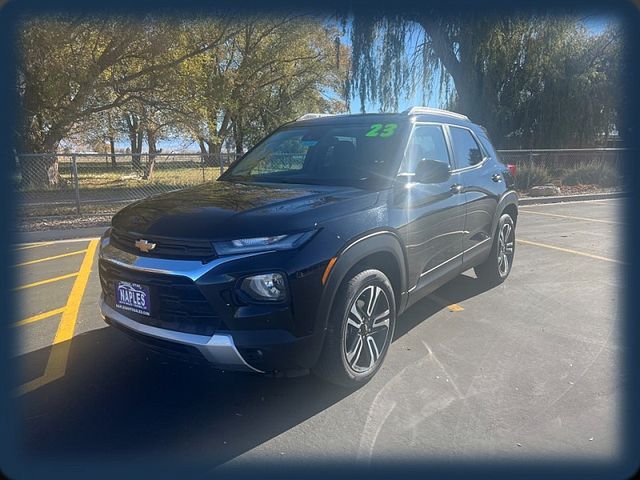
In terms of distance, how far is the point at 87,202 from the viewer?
1221 cm

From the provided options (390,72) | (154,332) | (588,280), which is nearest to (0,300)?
(154,332)

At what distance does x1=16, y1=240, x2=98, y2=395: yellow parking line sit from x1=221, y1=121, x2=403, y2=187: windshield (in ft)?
6.48

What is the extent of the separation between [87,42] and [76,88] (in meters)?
2.12

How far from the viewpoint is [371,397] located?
309 centimetres

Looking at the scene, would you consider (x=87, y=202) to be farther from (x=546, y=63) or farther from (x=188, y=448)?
(x=546, y=63)

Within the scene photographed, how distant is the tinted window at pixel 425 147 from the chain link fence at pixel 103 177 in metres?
8.26

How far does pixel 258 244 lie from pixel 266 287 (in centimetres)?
25

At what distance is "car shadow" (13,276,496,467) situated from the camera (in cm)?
264

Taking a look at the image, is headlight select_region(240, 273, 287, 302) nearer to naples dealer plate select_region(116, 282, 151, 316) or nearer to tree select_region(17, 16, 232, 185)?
naples dealer plate select_region(116, 282, 151, 316)

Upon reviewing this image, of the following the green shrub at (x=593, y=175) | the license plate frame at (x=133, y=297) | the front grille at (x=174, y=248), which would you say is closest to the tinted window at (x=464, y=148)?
the front grille at (x=174, y=248)

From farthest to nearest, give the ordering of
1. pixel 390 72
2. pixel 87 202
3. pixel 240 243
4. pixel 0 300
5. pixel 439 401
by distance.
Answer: pixel 390 72, pixel 87 202, pixel 0 300, pixel 439 401, pixel 240 243

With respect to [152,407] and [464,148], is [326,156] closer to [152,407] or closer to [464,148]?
[464,148]

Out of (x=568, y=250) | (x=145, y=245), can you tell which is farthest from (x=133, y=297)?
(x=568, y=250)

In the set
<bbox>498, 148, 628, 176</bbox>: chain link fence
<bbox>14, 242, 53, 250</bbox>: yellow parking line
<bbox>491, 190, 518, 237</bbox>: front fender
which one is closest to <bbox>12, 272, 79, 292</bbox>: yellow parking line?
<bbox>14, 242, 53, 250</bbox>: yellow parking line
